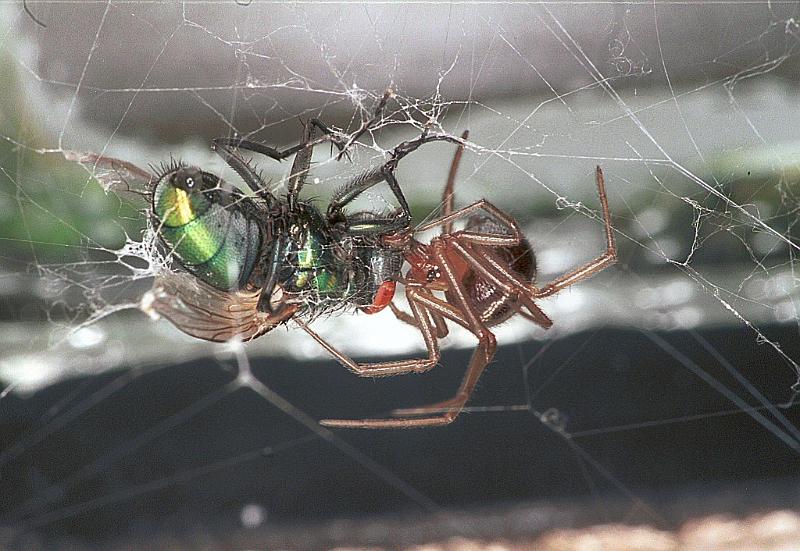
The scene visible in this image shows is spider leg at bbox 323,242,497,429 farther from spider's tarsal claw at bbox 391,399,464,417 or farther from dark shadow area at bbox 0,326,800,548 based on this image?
dark shadow area at bbox 0,326,800,548

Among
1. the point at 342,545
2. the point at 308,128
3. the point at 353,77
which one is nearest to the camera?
the point at 308,128

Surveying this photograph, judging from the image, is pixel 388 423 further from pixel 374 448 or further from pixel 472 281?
pixel 374 448

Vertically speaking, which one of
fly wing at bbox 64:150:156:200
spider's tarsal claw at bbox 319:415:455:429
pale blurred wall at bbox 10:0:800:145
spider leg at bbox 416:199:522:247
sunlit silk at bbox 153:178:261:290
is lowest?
spider's tarsal claw at bbox 319:415:455:429

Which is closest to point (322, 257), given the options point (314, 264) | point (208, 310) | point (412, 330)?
point (314, 264)

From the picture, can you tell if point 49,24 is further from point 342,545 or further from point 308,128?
point 342,545

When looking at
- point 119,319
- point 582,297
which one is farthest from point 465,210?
point 119,319

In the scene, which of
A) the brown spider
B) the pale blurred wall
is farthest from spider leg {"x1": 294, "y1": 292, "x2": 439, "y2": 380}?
the pale blurred wall
